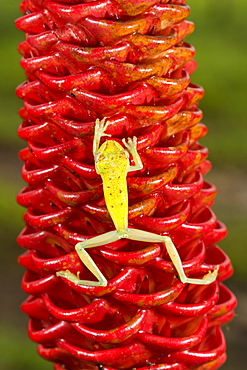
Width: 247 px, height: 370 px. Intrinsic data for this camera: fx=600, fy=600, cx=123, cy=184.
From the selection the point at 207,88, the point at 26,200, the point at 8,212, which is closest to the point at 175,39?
the point at 26,200

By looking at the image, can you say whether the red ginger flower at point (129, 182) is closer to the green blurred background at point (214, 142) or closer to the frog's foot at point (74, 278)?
the frog's foot at point (74, 278)

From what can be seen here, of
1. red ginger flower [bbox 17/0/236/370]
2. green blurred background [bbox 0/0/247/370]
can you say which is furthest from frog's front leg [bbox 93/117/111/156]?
green blurred background [bbox 0/0/247/370]

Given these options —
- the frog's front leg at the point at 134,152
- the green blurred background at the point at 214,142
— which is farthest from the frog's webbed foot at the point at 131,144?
the green blurred background at the point at 214,142

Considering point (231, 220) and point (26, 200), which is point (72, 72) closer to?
point (26, 200)

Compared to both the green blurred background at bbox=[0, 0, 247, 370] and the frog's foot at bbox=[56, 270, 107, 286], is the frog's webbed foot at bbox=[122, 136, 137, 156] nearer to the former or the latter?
the frog's foot at bbox=[56, 270, 107, 286]

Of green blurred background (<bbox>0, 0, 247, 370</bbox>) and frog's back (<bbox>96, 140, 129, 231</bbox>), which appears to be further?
green blurred background (<bbox>0, 0, 247, 370</bbox>)

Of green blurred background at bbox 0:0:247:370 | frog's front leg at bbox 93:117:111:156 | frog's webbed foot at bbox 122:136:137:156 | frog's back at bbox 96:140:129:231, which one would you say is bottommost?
green blurred background at bbox 0:0:247:370

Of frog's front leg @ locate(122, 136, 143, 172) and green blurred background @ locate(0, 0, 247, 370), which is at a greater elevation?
frog's front leg @ locate(122, 136, 143, 172)

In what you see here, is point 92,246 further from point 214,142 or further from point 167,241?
point 214,142
